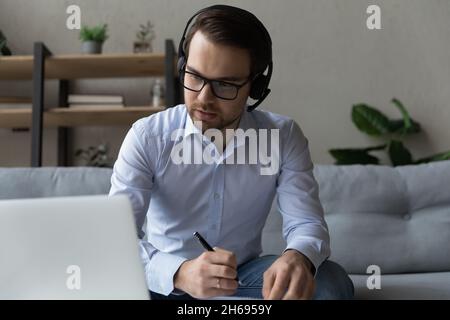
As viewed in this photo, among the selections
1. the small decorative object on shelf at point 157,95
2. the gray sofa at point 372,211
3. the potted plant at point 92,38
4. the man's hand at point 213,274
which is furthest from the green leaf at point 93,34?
the man's hand at point 213,274

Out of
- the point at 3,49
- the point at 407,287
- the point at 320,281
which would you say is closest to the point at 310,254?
the point at 320,281

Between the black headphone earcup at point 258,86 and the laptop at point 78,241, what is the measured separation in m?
0.68

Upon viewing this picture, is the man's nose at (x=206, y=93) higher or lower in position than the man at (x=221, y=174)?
higher

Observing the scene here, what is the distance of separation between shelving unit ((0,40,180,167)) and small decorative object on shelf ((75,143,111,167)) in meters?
0.09

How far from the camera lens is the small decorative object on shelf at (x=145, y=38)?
9.46 ft

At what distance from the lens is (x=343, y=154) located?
292 centimetres

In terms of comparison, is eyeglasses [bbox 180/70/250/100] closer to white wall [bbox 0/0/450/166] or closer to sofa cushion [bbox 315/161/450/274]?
sofa cushion [bbox 315/161/450/274]

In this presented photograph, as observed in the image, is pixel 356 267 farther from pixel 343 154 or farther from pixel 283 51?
pixel 283 51

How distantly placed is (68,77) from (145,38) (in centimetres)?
43

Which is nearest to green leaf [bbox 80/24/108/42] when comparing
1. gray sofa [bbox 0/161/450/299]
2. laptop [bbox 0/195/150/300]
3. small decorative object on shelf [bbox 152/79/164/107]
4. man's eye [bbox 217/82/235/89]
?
small decorative object on shelf [bbox 152/79/164/107]

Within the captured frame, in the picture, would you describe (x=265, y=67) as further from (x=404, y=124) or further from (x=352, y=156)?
(x=404, y=124)

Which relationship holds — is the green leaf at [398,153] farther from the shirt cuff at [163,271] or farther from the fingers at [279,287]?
the fingers at [279,287]

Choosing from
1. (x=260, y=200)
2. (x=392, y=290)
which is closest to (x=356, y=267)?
(x=392, y=290)

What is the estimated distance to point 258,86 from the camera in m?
1.27
